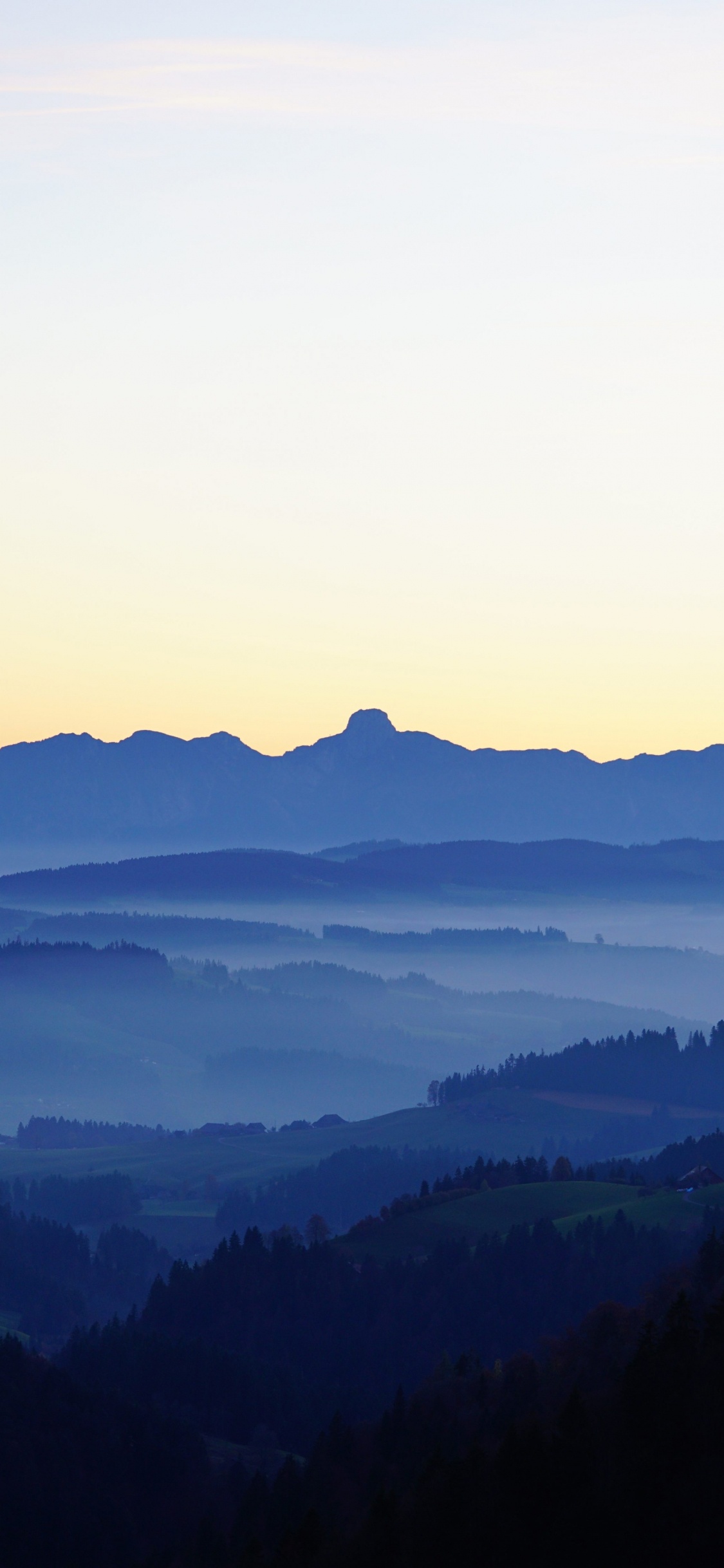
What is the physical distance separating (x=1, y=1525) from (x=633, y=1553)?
252ft

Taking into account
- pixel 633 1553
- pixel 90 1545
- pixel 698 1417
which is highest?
pixel 698 1417

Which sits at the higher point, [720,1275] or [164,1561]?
[720,1275]

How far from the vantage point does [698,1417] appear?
10962 cm

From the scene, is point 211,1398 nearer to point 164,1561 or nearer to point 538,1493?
point 164,1561

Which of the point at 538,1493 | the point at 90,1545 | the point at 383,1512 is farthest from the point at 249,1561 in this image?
the point at 90,1545

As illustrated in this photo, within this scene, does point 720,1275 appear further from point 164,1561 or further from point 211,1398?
point 211,1398

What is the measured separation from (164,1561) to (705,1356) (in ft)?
187

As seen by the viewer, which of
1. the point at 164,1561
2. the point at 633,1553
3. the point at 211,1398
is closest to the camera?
the point at 633,1553

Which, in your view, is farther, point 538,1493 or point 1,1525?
point 1,1525

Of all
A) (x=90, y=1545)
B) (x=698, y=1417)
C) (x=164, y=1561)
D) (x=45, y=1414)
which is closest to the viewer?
(x=698, y=1417)

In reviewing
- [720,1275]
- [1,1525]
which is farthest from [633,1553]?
[1,1525]

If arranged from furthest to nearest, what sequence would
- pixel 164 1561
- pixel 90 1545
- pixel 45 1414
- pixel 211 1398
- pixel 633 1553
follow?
1. pixel 211 1398
2. pixel 45 1414
3. pixel 90 1545
4. pixel 164 1561
5. pixel 633 1553

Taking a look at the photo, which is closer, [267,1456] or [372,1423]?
[372,1423]

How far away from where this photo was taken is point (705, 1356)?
11544cm
